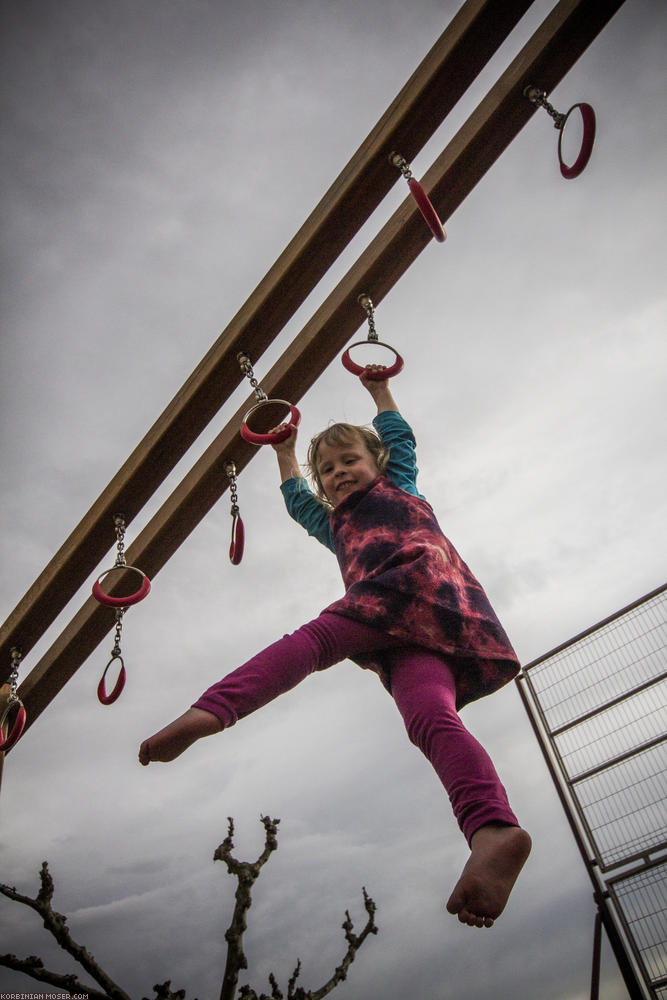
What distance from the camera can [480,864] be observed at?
1.26m

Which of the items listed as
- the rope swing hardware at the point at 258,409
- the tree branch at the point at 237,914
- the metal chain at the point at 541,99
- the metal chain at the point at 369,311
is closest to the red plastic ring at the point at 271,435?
the rope swing hardware at the point at 258,409

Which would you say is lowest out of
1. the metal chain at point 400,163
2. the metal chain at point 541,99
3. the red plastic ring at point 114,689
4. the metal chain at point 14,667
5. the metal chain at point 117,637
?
the red plastic ring at point 114,689

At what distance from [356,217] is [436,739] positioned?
203cm

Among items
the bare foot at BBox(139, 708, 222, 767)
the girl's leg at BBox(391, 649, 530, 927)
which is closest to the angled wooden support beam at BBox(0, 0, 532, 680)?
the girl's leg at BBox(391, 649, 530, 927)

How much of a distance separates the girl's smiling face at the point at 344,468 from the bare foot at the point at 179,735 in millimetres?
1101

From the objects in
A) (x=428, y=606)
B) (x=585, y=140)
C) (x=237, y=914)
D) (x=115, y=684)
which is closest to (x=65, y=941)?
(x=237, y=914)

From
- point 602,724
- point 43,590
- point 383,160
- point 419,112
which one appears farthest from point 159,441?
point 602,724

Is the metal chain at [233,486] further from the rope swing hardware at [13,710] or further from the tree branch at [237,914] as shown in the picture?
the tree branch at [237,914]

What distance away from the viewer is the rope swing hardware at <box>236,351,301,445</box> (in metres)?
2.52

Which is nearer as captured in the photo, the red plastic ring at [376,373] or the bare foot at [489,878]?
the bare foot at [489,878]

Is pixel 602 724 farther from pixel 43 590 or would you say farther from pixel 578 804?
pixel 43 590

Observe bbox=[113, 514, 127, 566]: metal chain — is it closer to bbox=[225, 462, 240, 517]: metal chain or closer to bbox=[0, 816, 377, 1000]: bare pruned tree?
bbox=[225, 462, 240, 517]: metal chain

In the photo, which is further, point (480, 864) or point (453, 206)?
point (453, 206)

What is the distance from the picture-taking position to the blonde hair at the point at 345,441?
261cm
